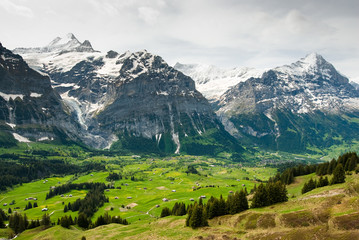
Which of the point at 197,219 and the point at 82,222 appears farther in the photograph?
the point at 82,222

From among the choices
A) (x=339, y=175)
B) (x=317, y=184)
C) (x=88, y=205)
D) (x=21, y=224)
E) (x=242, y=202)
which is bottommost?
(x=88, y=205)

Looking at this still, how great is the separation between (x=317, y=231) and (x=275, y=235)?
846 centimetres

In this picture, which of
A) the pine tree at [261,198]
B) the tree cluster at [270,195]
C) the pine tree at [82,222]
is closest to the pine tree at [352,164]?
the tree cluster at [270,195]

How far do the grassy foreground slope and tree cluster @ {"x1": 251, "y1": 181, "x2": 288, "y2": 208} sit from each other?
159 inches

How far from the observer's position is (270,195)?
8619 centimetres

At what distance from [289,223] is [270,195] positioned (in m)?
22.5

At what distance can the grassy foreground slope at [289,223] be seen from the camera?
180 feet

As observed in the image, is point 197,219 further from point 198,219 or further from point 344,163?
point 344,163

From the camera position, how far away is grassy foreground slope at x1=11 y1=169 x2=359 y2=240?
180ft

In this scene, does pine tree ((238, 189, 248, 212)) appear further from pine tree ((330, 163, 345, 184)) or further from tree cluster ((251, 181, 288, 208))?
pine tree ((330, 163, 345, 184))

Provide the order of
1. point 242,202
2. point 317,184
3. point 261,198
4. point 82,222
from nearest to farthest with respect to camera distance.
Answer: point 261,198 < point 242,202 < point 317,184 < point 82,222

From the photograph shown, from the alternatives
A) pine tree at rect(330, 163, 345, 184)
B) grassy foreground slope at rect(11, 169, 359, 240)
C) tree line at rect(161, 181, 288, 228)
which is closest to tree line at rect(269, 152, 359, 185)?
grassy foreground slope at rect(11, 169, 359, 240)

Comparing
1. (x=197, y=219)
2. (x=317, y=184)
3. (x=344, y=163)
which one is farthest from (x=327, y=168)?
(x=197, y=219)

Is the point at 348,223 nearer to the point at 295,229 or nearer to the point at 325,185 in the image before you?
the point at 295,229
